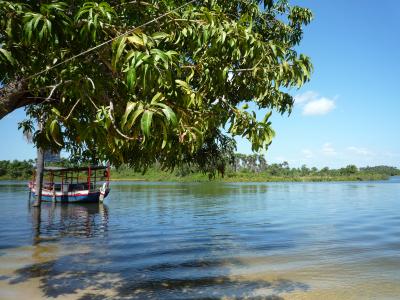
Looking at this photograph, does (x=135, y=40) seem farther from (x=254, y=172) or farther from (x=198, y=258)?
Answer: (x=254, y=172)

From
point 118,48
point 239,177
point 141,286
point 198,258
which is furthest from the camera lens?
point 239,177

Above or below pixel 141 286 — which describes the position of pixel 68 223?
above

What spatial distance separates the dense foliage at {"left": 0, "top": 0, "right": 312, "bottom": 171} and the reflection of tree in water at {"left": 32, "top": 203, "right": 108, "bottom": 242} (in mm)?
13521

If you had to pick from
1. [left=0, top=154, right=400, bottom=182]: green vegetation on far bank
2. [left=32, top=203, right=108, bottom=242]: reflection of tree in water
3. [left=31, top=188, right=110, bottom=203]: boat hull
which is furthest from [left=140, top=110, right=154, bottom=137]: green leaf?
[left=0, top=154, right=400, bottom=182]: green vegetation on far bank

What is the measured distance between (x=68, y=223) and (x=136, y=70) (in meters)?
19.7

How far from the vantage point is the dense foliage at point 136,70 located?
3098 millimetres

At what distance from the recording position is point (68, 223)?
20922 mm

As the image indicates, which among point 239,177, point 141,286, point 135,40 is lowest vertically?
point 141,286

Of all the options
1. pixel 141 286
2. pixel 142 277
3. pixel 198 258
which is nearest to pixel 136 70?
pixel 141 286

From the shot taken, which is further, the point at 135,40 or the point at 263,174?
the point at 263,174

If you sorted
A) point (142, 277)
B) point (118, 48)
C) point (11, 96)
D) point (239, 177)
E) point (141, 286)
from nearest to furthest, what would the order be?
1. point (118, 48)
2. point (11, 96)
3. point (141, 286)
4. point (142, 277)
5. point (239, 177)

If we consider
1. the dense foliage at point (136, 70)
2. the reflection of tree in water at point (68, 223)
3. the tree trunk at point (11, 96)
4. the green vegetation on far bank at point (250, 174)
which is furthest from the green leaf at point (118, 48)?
the green vegetation on far bank at point (250, 174)

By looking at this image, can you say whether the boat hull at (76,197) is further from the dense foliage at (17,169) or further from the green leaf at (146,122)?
the dense foliage at (17,169)

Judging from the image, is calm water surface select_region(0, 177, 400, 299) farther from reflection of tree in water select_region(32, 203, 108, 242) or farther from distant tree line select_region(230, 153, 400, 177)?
distant tree line select_region(230, 153, 400, 177)
